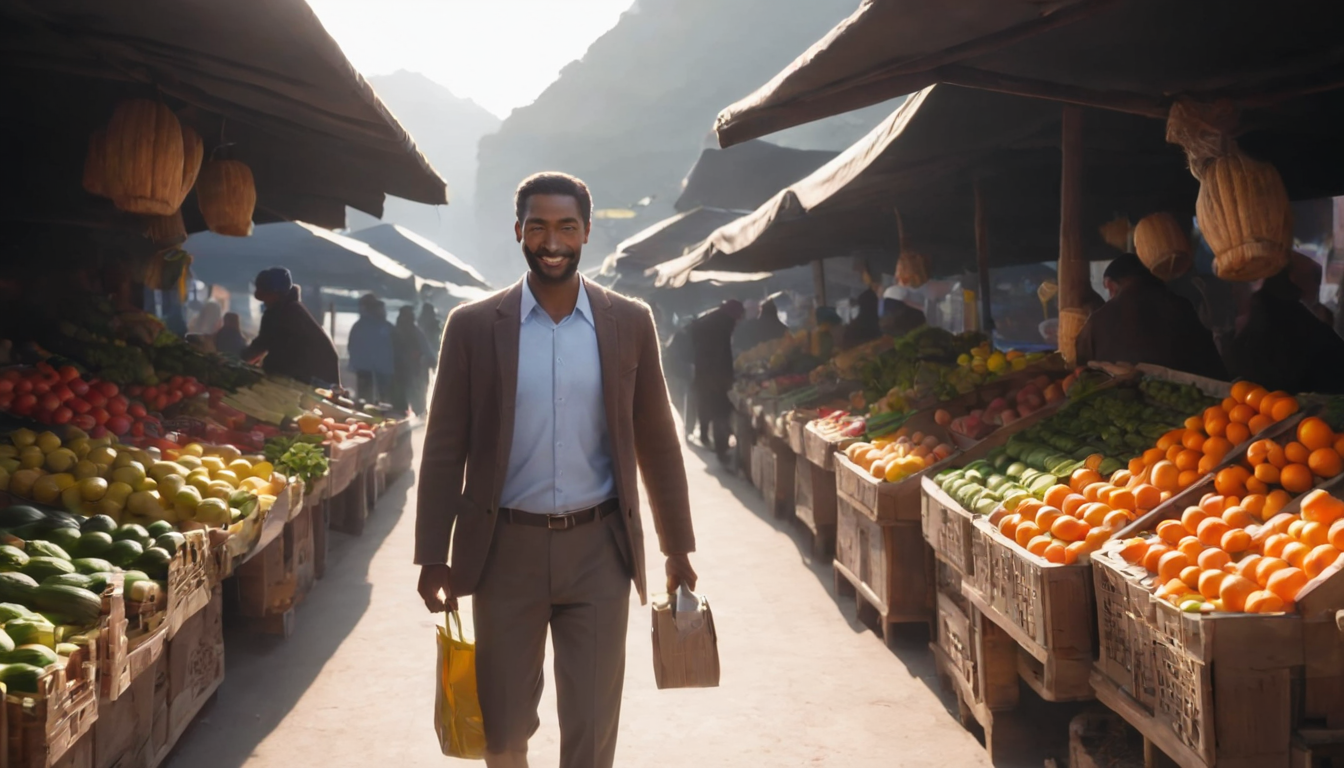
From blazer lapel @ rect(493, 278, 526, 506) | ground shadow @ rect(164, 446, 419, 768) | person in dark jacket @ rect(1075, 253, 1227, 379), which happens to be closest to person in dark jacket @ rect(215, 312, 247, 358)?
ground shadow @ rect(164, 446, 419, 768)

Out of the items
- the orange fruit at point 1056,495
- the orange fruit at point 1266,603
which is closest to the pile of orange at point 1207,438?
the orange fruit at point 1056,495

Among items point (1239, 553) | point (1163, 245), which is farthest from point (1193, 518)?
point (1163, 245)

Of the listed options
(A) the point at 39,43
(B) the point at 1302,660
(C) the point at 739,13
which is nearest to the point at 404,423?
(A) the point at 39,43

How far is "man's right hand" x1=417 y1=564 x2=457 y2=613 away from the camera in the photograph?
10.6 feet

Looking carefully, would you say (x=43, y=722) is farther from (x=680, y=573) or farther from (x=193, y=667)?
(x=193, y=667)

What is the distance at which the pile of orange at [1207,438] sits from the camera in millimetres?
4371

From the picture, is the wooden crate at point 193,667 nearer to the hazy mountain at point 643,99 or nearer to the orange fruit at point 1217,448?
the orange fruit at point 1217,448

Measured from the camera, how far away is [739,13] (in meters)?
100

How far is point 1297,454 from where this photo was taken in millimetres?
3980

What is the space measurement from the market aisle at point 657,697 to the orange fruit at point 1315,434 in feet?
5.68

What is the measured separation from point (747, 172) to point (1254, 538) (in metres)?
21.9

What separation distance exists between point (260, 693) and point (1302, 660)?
4.47 m

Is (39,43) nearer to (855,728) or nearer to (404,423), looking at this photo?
(855,728)

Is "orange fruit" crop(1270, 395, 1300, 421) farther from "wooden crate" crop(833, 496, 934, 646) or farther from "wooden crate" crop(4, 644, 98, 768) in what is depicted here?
"wooden crate" crop(4, 644, 98, 768)
